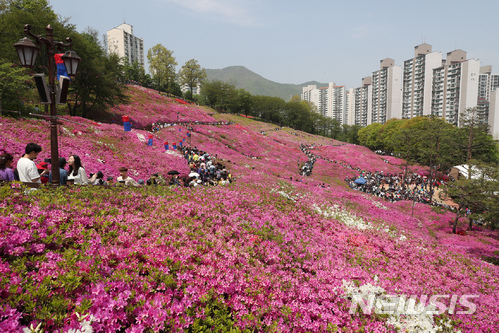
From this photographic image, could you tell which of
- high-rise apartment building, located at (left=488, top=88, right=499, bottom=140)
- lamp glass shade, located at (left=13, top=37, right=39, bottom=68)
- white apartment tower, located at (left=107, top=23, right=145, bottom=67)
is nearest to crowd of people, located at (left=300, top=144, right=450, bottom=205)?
lamp glass shade, located at (left=13, top=37, right=39, bottom=68)

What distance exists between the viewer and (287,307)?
17.9 ft

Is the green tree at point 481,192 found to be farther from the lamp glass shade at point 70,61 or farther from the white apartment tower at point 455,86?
the white apartment tower at point 455,86

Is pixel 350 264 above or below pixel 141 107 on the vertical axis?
below

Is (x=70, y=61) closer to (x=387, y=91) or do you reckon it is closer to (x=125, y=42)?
(x=387, y=91)

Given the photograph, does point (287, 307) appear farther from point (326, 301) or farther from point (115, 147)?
point (115, 147)

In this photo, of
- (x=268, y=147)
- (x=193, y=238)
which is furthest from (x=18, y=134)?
(x=268, y=147)

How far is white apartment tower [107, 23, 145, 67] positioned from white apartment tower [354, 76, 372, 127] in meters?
128

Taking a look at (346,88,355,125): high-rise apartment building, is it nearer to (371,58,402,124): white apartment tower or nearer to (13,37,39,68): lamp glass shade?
(371,58,402,124): white apartment tower

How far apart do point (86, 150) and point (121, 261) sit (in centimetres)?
1613

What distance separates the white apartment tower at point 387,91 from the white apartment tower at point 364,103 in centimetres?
435

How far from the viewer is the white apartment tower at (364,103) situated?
146 meters

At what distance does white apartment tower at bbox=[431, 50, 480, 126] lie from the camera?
95250 mm

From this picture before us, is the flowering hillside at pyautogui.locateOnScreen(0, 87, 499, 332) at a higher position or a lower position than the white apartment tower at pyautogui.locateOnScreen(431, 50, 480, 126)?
lower

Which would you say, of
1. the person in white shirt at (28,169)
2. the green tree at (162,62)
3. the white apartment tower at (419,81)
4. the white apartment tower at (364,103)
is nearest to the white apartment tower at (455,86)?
the white apartment tower at (419,81)
